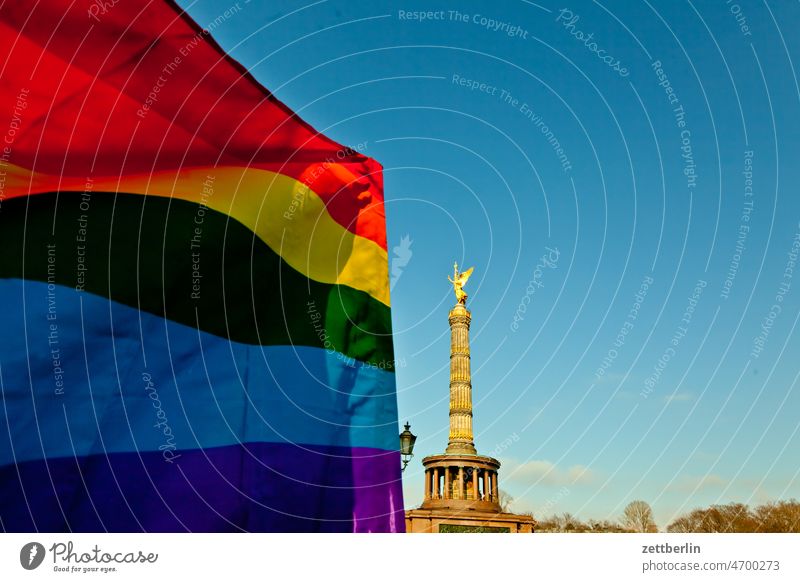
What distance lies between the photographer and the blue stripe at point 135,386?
439 cm

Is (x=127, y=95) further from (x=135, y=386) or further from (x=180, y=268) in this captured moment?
(x=135, y=386)

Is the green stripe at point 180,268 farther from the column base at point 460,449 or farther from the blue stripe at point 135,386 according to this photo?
the column base at point 460,449

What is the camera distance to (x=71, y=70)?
5055 mm

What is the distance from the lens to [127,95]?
5.36 m

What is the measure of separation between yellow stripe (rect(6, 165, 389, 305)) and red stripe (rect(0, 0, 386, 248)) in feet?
0.34

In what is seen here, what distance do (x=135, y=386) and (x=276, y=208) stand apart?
101 inches

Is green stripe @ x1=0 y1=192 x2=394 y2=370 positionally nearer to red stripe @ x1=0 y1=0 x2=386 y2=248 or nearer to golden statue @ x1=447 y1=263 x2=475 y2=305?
red stripe @ x1=0 y1=0 x2=386 y2=248

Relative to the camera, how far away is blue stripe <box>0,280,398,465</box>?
439 cm

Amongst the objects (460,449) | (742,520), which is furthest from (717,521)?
(460,449)

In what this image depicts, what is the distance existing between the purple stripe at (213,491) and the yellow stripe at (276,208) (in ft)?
6.72

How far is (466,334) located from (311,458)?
141 feet

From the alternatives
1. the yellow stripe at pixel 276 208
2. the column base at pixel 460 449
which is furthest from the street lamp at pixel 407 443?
the column base at pixel 460 449
